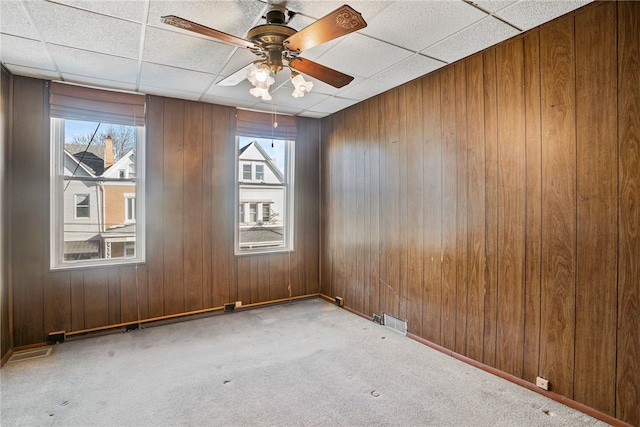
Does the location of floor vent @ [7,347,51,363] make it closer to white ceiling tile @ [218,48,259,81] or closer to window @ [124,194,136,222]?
window @ [124,194,136,222]

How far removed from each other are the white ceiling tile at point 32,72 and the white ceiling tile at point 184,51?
111 centimetres

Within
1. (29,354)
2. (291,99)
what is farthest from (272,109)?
(29,354)

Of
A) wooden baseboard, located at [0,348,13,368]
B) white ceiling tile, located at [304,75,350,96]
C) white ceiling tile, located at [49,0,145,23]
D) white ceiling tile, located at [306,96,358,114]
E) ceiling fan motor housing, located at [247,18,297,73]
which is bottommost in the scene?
wooden baseboard, located at [0,348,13,368]

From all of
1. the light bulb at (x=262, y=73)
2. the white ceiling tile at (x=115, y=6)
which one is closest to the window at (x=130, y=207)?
the white ceiling tile at (x=115, y=6)

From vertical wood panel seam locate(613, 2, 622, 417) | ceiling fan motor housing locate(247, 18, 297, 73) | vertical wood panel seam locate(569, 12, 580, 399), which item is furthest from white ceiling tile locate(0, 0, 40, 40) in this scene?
vertical wood panel seam locate(613, 2, 622, 417)

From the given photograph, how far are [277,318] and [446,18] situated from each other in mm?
3518

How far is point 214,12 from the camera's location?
2146 millimetres

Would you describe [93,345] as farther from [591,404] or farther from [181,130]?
[591,404]

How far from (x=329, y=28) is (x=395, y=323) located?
304 cm

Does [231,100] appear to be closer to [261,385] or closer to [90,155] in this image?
[90,155]

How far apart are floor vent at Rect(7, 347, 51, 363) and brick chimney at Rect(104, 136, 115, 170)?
192 centimetres

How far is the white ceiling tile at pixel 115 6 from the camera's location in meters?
2.04

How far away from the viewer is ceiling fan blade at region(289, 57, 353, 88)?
2213mm

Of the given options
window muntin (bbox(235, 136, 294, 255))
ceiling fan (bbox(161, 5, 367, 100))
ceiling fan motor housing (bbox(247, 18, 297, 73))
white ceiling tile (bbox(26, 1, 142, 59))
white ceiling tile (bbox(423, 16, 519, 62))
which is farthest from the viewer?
window muntin (bbox(235, 136, 294, 255))
